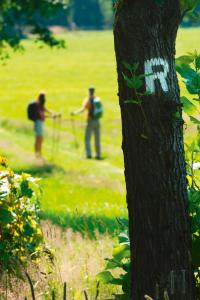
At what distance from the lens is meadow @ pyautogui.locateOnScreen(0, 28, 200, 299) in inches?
619

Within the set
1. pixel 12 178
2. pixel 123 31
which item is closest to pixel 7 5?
pixel 12 178

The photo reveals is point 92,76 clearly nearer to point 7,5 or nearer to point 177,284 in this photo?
point 7,5

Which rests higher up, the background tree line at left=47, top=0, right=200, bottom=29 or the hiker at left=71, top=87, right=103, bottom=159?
the background tree line at left=47, top=0, right=200, bottom=29

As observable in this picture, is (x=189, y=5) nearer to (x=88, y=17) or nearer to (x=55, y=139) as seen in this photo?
(x=55, y=139)

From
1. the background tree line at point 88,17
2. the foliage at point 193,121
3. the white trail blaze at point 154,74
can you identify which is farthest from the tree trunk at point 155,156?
the background tree line at point 88,17

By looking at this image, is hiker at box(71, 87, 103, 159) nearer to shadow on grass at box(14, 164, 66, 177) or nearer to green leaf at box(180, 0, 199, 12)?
shadow on grass at box(14, 164, 66, 177)

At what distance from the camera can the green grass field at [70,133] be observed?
17.1 m

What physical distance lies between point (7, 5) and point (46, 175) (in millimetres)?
5022

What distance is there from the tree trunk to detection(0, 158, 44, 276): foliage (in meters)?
1.68

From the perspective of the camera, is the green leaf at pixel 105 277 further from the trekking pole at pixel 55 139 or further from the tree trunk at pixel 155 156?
the trekking pole at pixel 55 139

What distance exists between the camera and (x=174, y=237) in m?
5.02

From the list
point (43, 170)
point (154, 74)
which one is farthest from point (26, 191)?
point (43, 170)

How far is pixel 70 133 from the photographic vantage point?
43.4 m

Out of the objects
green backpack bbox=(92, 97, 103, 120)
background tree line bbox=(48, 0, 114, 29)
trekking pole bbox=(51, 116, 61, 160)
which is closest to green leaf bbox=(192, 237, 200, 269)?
green backpack bbox=(92, 97, 103, 120)
